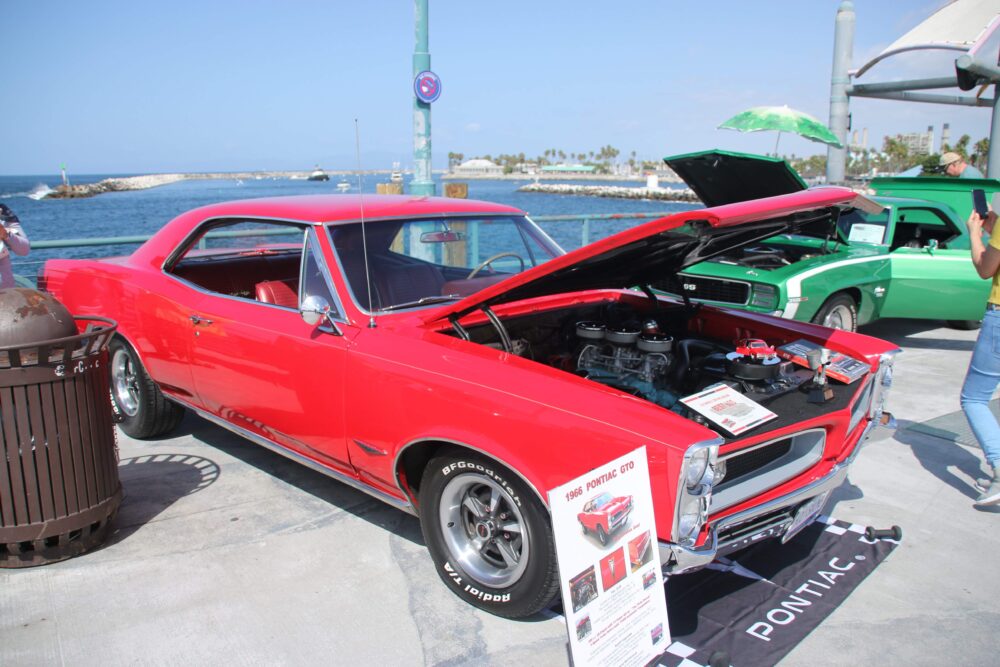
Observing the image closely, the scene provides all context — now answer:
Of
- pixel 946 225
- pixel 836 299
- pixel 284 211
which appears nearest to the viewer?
pixel 284 211

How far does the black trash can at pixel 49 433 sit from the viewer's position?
10.1ft

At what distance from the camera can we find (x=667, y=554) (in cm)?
238

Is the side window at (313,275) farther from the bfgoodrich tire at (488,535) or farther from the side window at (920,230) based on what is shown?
the side window at (920,230)

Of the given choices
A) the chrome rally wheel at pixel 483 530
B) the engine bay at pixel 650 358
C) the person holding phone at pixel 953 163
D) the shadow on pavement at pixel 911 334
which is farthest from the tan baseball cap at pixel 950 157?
the chrome rally wheel at pixel 483 530

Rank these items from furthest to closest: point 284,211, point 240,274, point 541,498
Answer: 1. point 240,274
2. point 284,211
3. point 541,498

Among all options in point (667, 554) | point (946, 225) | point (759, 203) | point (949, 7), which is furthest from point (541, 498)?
point (949, 7)

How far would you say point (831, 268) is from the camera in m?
6.79

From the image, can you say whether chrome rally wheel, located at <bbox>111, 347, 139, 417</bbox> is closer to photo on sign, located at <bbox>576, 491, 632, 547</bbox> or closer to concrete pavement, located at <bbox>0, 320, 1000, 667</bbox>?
concrete pavement, located at <bbox>0, 320, 1000, 667</bbox>

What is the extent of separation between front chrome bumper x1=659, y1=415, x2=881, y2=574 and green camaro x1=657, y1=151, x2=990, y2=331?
3.63 meters

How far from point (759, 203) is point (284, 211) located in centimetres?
241

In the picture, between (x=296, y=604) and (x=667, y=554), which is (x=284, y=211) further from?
(x=667, y=554)

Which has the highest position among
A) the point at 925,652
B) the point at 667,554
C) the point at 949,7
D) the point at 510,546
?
the point at 949,7

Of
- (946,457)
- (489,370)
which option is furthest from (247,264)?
(946,457)

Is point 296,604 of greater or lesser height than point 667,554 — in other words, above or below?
below
